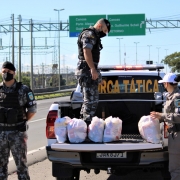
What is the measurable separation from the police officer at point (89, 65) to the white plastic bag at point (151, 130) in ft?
3.02

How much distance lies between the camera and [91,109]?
607 centimetres

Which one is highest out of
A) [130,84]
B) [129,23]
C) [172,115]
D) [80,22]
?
[80,22]

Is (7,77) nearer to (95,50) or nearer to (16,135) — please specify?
(16,135)

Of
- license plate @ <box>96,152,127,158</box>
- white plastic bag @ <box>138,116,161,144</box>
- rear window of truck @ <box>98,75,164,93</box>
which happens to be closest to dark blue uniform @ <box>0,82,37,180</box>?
license plate @ <box>96,152,127,158</box>

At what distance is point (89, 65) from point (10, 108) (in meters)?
1.28

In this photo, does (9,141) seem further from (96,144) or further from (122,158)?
(122,158)

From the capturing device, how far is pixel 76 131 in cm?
534

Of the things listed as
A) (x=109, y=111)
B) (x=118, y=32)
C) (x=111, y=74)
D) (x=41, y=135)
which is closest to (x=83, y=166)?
(x=109, y=111)

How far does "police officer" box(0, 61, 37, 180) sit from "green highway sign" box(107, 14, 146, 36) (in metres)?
31.8

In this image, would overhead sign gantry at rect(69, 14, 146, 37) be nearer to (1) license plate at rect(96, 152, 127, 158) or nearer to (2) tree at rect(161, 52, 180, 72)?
(1) license plate at rect(96, 152, 127, 158)

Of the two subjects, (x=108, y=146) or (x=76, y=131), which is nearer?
(x=108, y=146)

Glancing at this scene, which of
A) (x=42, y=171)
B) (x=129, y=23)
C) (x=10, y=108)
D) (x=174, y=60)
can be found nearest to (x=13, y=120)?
(x=10, y=108)

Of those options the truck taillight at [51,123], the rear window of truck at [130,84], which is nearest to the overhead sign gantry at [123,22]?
the rear window of truck at [130,84]

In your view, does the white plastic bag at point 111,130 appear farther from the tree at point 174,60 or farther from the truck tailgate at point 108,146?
the tree at point 174,60
